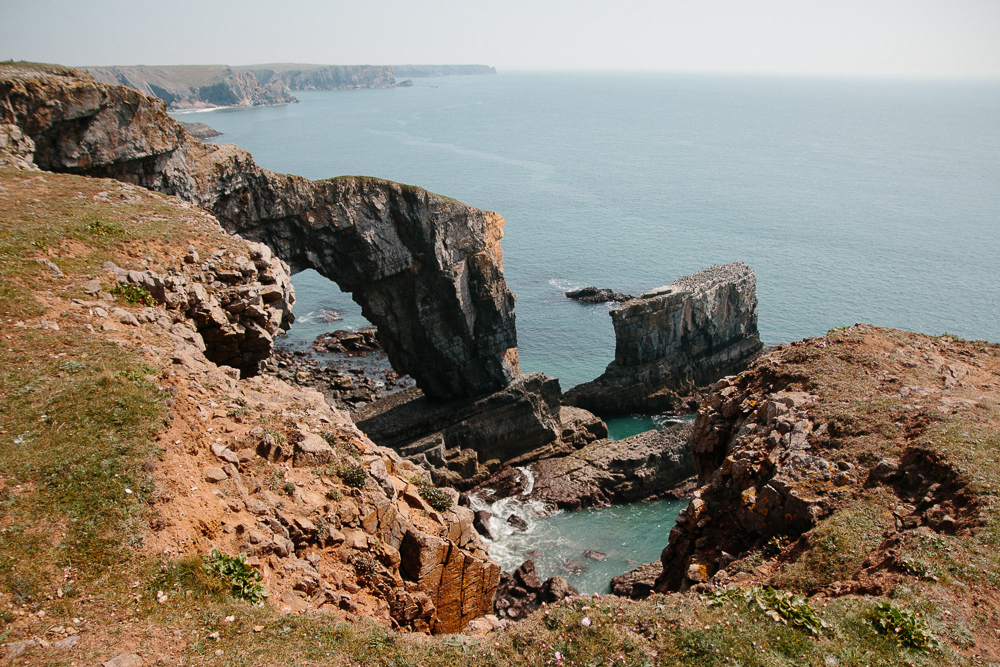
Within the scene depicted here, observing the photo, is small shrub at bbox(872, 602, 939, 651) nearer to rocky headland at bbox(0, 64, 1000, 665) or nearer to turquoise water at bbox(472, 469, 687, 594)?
rocky headland at bbox(0, 64, 1000, 665)

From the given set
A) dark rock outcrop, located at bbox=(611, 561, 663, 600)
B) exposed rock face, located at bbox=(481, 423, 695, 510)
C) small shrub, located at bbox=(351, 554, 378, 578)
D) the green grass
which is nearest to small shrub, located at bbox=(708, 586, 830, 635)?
the green grass

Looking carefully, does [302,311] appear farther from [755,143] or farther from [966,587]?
[755,143]

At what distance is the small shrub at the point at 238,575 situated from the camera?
1085 centimetres

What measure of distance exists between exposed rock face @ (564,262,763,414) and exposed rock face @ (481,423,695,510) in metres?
11.9

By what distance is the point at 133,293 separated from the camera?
18.2 metres

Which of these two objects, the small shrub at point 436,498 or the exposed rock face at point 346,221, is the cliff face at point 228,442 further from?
the exposed rock face at point 346,221

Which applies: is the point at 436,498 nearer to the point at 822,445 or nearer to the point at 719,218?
the point at 822,445

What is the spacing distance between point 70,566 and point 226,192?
3318 cm

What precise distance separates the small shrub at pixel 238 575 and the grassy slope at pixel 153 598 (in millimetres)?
271

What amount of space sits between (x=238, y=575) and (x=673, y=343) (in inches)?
2213

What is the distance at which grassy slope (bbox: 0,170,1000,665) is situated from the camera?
9.50 m

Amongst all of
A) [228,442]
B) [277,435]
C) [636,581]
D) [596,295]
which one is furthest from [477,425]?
[596,295]

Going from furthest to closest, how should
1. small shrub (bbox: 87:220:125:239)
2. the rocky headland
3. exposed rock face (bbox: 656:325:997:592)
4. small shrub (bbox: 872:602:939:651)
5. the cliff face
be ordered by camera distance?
small shrub (bbox: 87:220:125:239)
exposed rock face (bbox: 656:325:997:592)
the cliff face
small shrub (bbox: 872:602:939:651)
the rocky headland

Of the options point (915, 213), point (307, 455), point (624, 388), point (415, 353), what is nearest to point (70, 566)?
point (307, 455)
